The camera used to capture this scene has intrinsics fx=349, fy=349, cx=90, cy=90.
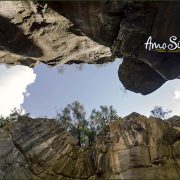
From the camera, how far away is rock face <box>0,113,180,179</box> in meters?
13.0

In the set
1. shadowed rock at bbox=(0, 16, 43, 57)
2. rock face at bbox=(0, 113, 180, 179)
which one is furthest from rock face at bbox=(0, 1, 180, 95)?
rock face at bbox=(0, 113, 180, 179)

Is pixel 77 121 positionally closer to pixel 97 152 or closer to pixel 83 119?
pixel 83 119

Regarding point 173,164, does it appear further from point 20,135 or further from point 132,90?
point 132,90

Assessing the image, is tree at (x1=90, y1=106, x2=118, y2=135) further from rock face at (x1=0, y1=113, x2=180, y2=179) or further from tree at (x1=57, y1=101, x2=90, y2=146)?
rock face at (x1=0, y1=113, x2=180, y2=179)

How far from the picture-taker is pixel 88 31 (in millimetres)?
17250

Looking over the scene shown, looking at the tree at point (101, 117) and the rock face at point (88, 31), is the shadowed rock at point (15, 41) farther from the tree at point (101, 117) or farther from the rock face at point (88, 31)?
the tree at point (101, 117)

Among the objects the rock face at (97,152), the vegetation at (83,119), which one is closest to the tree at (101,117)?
the vegetation at (83,119)

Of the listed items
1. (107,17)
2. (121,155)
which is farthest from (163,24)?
(121,155)

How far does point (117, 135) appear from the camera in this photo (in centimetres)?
1365

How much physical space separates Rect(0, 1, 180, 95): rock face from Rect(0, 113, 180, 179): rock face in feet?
13.7

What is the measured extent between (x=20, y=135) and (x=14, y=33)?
5892 millimetres

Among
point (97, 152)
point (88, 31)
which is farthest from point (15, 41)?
point (97, 152)

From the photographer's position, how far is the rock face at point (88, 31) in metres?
15.3

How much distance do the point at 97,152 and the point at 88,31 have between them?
635 centimetres
